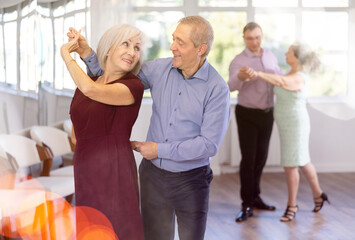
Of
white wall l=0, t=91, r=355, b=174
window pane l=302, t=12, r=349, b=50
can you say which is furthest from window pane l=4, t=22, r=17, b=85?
window pane l=302, t=12, r=349, b=50

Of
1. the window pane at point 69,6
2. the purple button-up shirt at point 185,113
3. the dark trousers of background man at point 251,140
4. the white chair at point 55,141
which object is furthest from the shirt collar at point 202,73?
the dark trousers of background man at point 251,140

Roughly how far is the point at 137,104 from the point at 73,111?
8.9 inches

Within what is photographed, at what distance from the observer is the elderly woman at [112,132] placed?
1.63 metres

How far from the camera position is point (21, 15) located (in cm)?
202

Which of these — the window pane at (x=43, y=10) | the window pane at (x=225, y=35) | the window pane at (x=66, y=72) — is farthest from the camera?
the window pane at (x=225, y=35)

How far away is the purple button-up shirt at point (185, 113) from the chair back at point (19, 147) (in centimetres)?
77

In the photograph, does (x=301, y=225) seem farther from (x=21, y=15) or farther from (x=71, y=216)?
(x=21, y=15)

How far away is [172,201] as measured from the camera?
1.98 m

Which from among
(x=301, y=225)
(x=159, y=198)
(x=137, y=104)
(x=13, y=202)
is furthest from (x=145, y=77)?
(x=301, y=225)

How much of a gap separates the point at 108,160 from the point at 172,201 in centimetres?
41

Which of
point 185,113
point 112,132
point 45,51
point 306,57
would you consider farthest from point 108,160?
point 306,57

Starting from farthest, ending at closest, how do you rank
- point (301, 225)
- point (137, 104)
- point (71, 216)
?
1. point (301, 225)
2. point (71, 216)
3. point (137, 104)

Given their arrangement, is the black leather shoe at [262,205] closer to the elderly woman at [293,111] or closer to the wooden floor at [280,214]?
the wooden floor at [280,214]

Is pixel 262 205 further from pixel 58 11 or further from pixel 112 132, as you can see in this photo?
pixel 112 132
